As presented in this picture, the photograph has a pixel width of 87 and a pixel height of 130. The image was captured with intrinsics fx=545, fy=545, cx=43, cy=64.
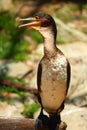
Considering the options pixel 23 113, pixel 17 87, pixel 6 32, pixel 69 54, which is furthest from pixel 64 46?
pixel 23 113

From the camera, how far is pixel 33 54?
820 cm

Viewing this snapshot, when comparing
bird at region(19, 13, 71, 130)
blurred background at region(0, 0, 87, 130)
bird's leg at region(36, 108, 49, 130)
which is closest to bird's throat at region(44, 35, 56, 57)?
bird at region(19, 13, 71, 130)

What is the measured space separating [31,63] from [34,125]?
3.09 m

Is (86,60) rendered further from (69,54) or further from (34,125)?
(34,125)

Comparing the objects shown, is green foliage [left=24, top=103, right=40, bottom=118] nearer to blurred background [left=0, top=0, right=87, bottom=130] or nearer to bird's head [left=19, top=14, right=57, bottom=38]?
blurred background [left=0, top=0, right=87, bottom=130]

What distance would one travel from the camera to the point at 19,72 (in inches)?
296

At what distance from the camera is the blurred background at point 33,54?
6.56 m

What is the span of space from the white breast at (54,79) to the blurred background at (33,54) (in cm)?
128

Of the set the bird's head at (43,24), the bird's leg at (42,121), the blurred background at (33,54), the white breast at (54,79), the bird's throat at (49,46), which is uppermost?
the bird's head at (43,24)

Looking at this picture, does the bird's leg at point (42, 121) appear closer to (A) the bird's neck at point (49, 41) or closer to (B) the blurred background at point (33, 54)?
(A) the bird's neck at point (49, 41)

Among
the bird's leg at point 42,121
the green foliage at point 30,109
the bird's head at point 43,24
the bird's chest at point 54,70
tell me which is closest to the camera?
the bird's head at point 43,24

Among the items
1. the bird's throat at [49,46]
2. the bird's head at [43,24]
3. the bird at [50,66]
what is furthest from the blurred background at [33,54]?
the bird's head at [43,24]

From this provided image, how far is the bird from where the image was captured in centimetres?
412

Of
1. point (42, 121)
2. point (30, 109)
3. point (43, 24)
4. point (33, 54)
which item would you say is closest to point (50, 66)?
point (43, 24)
